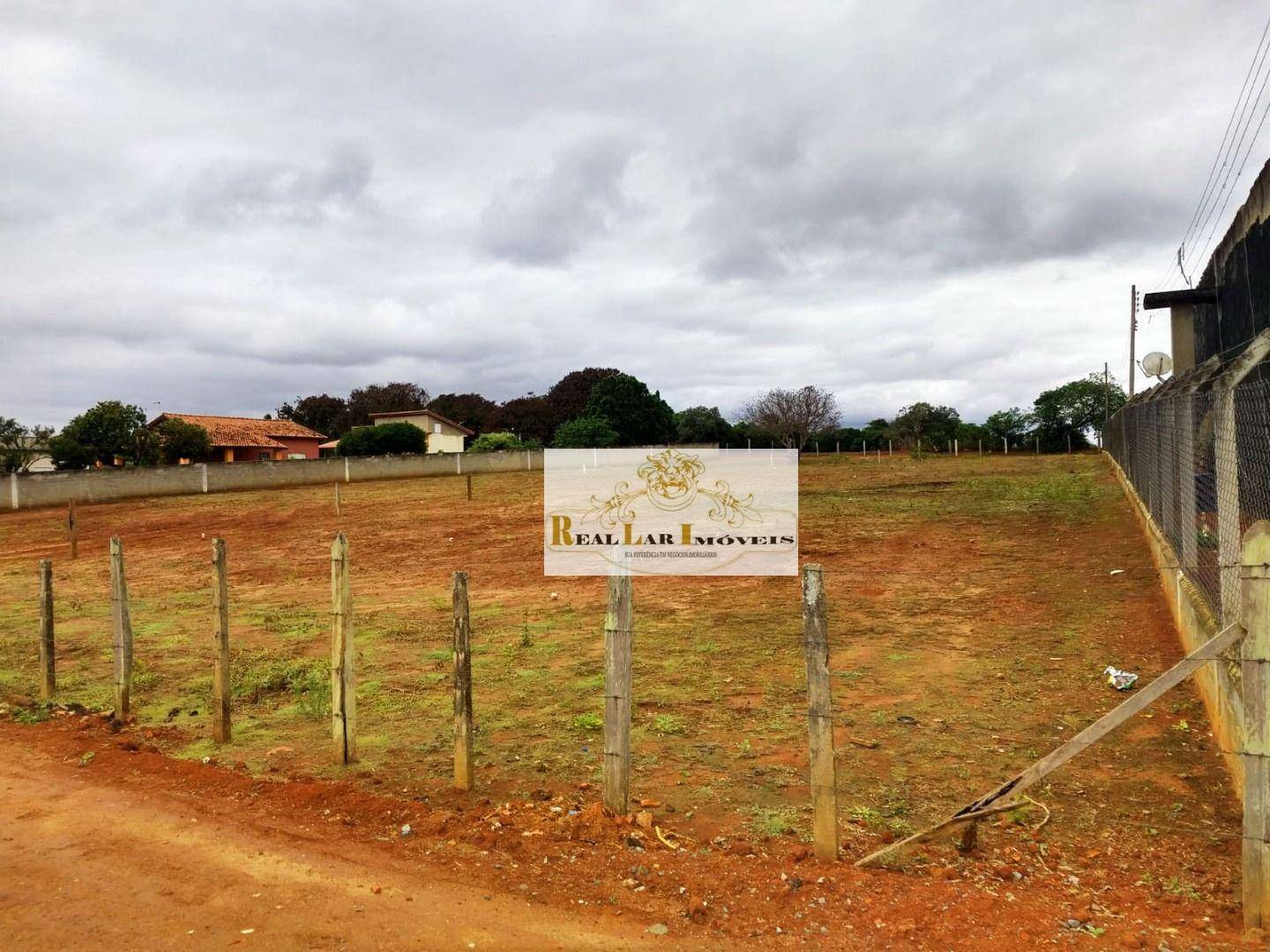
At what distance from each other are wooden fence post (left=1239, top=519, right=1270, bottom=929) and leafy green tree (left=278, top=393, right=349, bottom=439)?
67.6 meters

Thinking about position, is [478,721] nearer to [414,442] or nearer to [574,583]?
[574,583]

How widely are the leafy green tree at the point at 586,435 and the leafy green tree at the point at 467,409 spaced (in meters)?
19.5

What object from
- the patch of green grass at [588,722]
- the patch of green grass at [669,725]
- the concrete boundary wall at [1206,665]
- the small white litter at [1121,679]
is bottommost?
the patch of green grass at [669,725]

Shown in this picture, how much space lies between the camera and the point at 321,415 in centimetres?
6625

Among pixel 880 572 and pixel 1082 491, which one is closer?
pixel 880 572

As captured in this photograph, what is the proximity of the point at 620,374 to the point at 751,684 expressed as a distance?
49.5 meters

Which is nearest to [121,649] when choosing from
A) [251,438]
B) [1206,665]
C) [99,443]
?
[1206,665]

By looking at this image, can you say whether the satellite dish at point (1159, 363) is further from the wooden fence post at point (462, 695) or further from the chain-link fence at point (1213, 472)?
the wooden fence post at point (462, 695)

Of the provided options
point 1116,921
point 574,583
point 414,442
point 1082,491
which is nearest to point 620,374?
point 414,442

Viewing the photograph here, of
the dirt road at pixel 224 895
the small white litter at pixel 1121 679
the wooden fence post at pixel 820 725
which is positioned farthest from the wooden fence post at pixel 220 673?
the small white litter at pixel 1121 679

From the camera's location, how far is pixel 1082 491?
18109 millimetres

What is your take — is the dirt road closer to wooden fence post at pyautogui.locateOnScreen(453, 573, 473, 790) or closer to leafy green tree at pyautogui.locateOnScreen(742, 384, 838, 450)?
wooden fence post at pyautogui.locateOnScreen(453, 573, 473, 790)

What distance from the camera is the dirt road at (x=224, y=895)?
10.1 ft

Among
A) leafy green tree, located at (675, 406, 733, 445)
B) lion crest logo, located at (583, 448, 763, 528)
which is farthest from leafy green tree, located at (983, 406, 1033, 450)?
lion crest logo, located at (583, 448, 763, 528)
